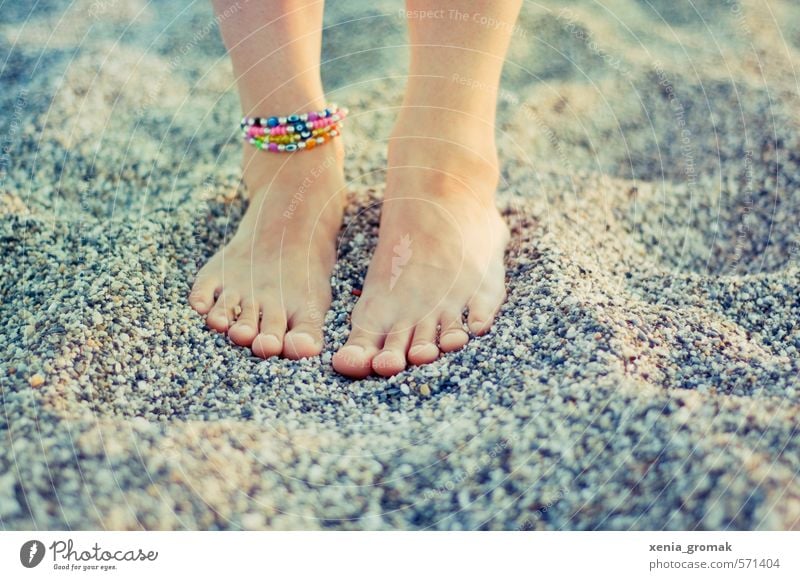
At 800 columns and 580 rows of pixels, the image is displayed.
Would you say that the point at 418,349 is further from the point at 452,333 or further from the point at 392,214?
the point at 392,214

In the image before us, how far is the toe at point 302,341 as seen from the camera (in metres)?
1.11

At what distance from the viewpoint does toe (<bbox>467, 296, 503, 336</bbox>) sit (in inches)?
43.0

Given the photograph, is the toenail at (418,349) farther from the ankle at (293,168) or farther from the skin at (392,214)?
the ankle at (293,168)

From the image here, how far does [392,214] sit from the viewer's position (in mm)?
1208

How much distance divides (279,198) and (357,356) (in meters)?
0.32

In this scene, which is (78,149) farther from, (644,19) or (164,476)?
Result: (644,19)

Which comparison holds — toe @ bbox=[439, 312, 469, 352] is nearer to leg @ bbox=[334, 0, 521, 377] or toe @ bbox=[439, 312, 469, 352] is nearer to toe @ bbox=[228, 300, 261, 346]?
leg @ bbox=[334, 0, 521, 377]

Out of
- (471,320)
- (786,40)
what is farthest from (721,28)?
(471,320)

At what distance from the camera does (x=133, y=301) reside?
1.11 metres

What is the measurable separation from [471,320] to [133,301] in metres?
0.47
